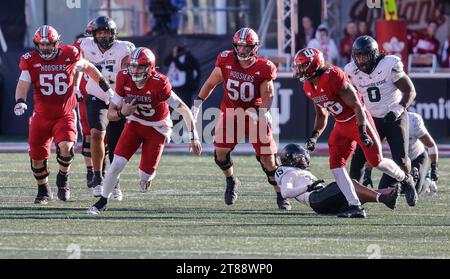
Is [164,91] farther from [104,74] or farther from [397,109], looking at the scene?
[397,109]

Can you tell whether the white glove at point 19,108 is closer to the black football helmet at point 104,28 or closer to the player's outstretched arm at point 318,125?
the black football helmet at point 104,28

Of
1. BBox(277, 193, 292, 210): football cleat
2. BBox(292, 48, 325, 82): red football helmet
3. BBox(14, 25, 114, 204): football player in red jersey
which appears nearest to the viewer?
BBox(292, 48, 325, 82): red football helmet

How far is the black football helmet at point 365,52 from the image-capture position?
1053cm

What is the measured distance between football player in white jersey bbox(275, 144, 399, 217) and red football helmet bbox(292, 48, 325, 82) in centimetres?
84

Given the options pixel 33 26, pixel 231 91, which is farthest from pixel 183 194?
pixel 33 26

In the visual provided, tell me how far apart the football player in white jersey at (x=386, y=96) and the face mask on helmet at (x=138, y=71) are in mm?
1922

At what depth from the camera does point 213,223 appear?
9500mm

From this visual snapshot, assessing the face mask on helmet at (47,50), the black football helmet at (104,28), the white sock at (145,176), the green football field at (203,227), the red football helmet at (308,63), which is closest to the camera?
the green football field at (203,227)

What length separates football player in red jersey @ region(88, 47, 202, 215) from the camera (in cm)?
979

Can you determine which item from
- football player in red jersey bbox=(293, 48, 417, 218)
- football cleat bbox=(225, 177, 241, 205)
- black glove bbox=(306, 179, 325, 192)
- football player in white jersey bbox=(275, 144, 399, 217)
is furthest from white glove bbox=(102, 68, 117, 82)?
black glove bbox=(306, 179, 325, 192)

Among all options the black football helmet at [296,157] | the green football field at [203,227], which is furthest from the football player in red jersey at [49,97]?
the black football helmet at [296,157]

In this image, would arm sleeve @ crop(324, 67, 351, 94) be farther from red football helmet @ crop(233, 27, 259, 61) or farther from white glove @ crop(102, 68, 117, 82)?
white glove @ crop(102, 68, 117, 82)

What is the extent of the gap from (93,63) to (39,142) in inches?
44.2

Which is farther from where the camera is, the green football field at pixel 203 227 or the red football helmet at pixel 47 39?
the red football helmet at pixel 47 39
